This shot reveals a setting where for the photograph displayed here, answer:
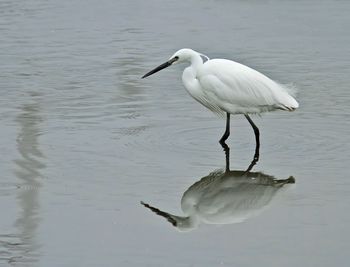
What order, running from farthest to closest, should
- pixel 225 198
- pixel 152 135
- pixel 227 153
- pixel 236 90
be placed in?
pixel 152 135, pixel 236 90, pixel 227 153, pixel 225 198

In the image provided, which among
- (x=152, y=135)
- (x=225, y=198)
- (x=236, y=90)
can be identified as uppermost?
(x=236, y=90)

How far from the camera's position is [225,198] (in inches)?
311

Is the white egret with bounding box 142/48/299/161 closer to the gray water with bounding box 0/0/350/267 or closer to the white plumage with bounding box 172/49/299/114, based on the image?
the white plumage with bounding box 172/49/299/114

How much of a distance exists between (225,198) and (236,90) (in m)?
1.86

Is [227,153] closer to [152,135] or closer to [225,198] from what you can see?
[152,135]

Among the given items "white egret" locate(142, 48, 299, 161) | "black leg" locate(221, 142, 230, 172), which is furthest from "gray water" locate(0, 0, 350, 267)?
"white egret" locate(142, 48, 299, 161)

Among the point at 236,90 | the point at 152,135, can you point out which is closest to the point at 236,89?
the point at 236,90

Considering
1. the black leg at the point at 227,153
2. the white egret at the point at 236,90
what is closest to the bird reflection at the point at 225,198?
the black leg at the point at 227,153

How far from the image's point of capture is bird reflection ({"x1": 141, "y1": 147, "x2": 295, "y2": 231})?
24.2 feet

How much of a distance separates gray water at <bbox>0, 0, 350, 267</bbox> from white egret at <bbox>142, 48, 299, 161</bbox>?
31 centimetres

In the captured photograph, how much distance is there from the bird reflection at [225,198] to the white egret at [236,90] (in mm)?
916

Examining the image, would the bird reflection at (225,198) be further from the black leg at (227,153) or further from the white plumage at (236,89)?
the white plumage at (236,89)

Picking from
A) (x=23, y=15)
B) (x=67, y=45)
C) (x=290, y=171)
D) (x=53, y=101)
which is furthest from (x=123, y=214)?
(x=23, y=15)

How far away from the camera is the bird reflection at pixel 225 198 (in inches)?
290
